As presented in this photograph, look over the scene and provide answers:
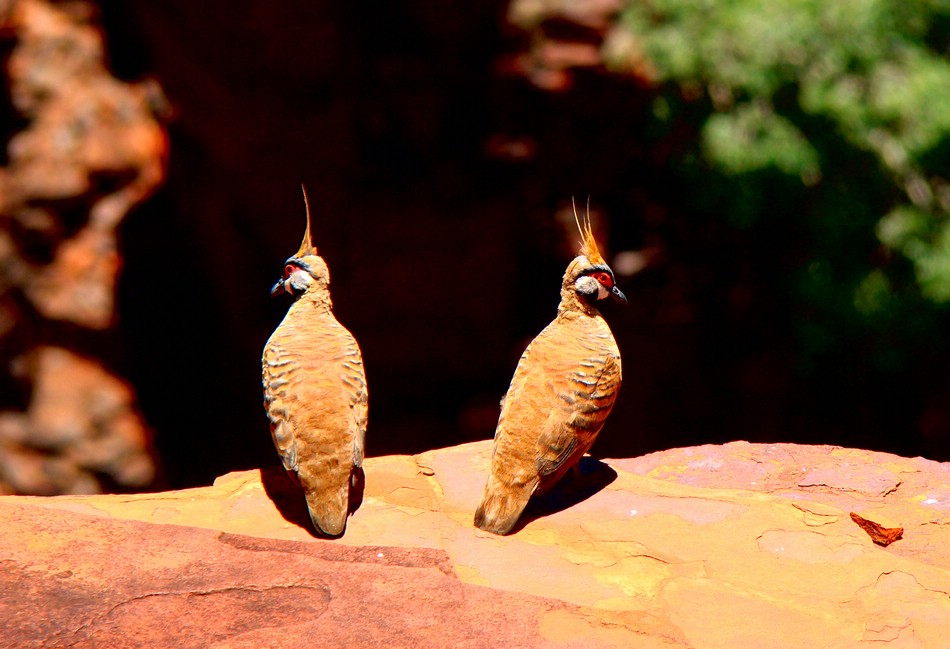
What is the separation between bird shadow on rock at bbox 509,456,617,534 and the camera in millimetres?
4410

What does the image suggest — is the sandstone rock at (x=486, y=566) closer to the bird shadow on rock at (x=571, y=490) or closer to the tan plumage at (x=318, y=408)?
the bird shadow on rock at (x=571, y=490)

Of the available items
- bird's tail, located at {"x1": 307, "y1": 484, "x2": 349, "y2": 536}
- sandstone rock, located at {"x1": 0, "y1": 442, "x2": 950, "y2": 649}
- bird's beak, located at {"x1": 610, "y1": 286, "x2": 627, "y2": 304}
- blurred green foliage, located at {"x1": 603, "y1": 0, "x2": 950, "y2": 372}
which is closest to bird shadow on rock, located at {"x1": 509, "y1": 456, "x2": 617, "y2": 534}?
sandstone rock, located at {"x1": 0, "y1": 442, "x2": 950, "y2": 649}

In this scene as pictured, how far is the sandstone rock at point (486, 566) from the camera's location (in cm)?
329

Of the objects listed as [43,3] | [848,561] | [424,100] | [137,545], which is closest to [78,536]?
[137,545]

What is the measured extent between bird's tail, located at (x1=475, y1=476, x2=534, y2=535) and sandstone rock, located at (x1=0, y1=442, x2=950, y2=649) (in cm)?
8

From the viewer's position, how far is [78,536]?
150 inches

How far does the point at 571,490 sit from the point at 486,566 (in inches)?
38.0

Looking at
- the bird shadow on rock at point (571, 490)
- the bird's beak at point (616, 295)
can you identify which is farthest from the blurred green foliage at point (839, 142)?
the bird shadow on rock at point (571, 490)

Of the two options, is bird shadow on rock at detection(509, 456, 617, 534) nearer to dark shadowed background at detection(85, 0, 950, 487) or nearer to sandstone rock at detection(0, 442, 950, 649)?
sandstone rock at detection(0, 442, 950, 649)

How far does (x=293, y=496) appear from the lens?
14.7ft

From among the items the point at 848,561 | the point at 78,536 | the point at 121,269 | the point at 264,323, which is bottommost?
the point at 264,323

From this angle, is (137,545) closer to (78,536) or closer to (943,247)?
(78,536)

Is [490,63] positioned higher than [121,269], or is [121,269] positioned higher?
[490,63]

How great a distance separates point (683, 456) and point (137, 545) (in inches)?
109
